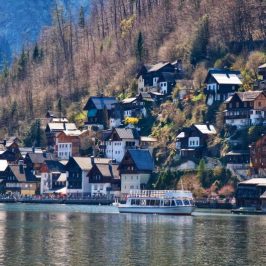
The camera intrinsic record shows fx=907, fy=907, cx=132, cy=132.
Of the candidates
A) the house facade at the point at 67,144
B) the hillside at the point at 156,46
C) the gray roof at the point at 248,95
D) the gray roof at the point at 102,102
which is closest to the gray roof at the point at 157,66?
the hillside at the point at 156,46

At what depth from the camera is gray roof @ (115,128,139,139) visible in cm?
15175

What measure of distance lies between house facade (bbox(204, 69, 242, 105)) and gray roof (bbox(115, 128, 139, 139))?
14009 mm

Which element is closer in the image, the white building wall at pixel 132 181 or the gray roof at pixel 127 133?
the white building wall at pixel 132 181

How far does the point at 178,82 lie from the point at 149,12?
119 feet

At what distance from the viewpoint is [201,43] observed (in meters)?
161

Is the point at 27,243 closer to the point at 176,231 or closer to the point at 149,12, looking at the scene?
the point at 176,231

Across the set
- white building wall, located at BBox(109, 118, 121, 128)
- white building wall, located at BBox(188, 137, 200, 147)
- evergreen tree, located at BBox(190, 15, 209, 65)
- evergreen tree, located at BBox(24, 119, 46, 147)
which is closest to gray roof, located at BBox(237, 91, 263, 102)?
white building wall, located at BBox(188, 137, 200, 147)

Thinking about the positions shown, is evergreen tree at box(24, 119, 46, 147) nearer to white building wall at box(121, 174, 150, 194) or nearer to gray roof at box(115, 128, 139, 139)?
gray roof at box(115, 128, 139, 139)

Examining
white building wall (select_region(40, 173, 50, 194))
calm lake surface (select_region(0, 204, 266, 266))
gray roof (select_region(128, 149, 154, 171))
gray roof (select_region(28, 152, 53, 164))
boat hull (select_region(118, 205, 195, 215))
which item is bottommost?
calm lake surface (select_region(0, 204, 266, 266))

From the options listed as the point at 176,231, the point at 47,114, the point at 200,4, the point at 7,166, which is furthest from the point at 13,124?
the point at 176,231

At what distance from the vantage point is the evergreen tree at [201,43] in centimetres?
16038

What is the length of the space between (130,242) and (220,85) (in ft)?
271

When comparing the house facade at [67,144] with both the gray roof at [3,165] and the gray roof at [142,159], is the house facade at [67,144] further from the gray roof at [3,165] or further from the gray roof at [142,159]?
the gray roof at [142,159]

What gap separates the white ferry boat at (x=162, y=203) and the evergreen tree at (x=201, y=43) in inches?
2025
